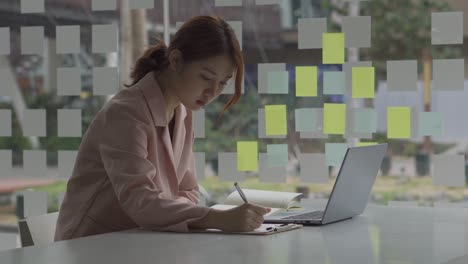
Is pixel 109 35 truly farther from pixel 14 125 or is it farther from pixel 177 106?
pixel 177 106

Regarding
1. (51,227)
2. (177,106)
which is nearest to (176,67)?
(177,106)

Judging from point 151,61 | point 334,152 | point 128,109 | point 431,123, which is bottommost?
point 334,152

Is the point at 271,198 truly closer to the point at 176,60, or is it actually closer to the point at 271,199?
the point at 271,199

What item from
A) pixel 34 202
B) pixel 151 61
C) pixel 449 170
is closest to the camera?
pixel 151 61

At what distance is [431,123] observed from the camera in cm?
355

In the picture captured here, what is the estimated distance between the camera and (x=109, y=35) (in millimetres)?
4121

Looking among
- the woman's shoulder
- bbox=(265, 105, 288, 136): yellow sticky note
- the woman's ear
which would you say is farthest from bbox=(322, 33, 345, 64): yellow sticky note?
the woman's shoulder

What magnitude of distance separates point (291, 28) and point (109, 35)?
0.93m

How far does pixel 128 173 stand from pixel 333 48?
1599mm

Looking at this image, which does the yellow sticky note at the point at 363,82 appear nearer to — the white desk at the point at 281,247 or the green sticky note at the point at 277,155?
the green sticky note at the point at 277,155

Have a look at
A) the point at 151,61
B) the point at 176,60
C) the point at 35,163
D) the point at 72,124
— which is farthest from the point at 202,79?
the point at 35,163

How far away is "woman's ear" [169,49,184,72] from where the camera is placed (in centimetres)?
255

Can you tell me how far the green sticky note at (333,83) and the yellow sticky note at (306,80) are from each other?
2.2 inches

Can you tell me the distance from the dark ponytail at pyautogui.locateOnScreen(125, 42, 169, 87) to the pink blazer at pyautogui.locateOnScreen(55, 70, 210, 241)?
67 millimetres
